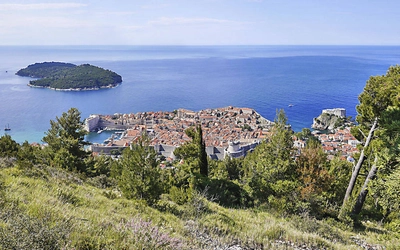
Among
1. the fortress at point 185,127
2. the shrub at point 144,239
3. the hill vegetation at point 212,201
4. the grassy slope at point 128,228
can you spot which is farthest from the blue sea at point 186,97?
the shrub at point 144,239

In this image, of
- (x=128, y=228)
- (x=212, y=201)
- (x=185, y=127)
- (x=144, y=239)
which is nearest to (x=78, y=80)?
(x=185, y=127)

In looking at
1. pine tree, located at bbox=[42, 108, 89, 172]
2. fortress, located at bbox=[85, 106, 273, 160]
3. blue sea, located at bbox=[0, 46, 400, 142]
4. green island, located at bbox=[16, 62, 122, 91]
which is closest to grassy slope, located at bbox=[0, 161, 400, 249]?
pine tree, located at bbox=[42, 108, 89, 172]

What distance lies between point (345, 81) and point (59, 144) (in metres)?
89.9

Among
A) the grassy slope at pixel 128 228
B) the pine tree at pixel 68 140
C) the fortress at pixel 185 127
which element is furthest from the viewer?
the fortress at pixel 185 127

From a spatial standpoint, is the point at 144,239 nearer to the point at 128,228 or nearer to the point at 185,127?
the point at 128,228

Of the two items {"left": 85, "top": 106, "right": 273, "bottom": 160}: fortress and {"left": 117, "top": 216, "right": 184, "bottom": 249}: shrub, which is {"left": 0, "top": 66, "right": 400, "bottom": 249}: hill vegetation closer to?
{"left": 117, "top": 216, "right": 184, "bottom": 249}: shrub

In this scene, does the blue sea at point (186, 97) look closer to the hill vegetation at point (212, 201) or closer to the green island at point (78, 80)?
the green island at point (78, 80)

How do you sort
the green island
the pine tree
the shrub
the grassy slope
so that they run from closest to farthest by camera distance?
the grassy slope
the shrub
the pine tree
the green island

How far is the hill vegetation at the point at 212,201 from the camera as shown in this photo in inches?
117

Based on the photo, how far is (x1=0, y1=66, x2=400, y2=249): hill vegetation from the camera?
9.75ft

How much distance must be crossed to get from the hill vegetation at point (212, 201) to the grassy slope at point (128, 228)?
15mm

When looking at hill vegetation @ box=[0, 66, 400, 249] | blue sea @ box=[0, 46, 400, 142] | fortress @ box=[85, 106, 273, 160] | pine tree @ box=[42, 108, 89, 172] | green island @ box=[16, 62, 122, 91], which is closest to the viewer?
hill vegetation @ box=[0, 66, 400, 249]

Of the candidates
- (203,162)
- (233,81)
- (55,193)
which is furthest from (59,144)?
(233,81)

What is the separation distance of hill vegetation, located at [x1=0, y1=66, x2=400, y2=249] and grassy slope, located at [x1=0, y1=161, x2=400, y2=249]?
15 millimetres
